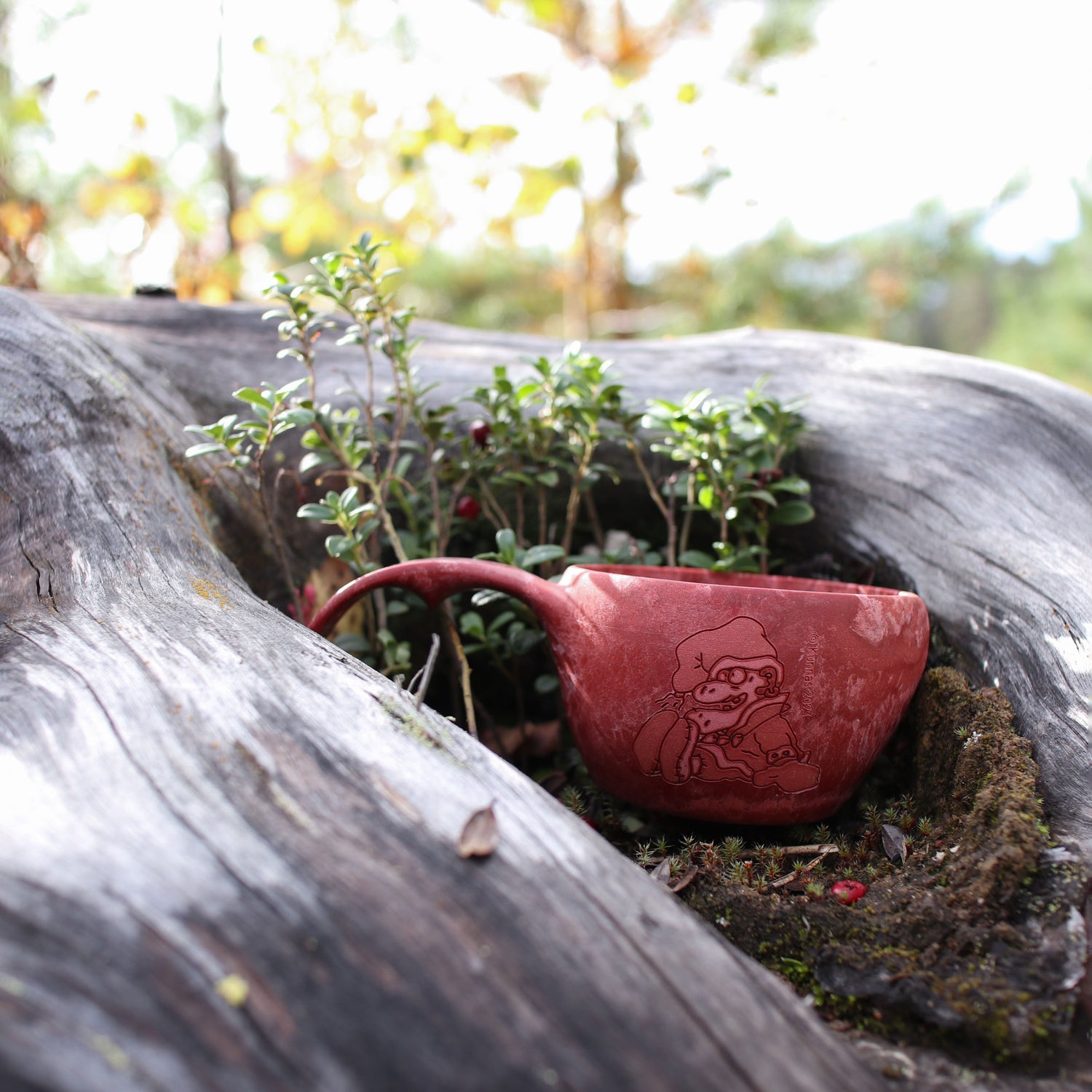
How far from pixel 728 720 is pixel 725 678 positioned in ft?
0.27

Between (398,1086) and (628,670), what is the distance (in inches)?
32.0

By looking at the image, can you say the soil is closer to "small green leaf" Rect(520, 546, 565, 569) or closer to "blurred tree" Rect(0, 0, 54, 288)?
"small green leaf" Rect(520, 546, 565, 569)

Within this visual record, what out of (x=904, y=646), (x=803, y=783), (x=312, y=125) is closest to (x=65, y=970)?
(x=803, y=783)

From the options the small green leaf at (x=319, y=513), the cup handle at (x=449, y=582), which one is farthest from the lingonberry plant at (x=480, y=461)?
the cup handle at (x=449, y=582)

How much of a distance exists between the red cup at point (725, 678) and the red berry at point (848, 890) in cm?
18

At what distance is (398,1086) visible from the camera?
81 cm

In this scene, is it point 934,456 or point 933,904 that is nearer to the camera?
point 933,904

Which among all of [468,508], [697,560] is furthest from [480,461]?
[697,560]

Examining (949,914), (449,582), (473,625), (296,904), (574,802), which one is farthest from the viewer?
(473,625)

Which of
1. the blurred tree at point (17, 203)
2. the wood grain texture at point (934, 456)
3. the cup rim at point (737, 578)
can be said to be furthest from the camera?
the blurred tree at point (17, 203)

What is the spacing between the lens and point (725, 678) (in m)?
1.46

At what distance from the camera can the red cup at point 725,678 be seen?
146 cm

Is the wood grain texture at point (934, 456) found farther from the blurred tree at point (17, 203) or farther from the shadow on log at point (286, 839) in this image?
the blurred tree at point (17, 203)

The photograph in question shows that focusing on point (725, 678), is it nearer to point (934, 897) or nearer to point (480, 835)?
point (934, 897)
